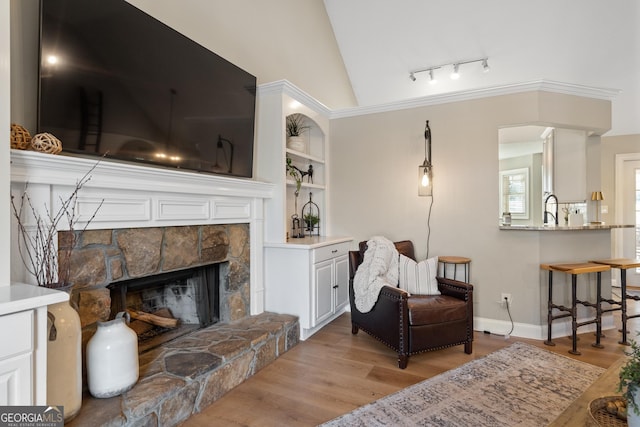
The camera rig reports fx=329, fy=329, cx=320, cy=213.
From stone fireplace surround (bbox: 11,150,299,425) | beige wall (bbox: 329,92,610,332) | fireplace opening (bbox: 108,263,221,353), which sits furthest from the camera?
beige wall (bbox: 329,92,610,332)

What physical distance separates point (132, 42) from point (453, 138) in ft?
9.51

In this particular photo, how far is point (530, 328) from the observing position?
122 inches

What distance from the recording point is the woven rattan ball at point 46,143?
1.49 metres

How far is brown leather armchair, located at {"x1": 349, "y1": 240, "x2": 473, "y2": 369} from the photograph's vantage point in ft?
8.15

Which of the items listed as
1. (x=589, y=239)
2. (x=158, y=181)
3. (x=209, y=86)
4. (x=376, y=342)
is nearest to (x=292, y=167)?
(x=209, y=86)

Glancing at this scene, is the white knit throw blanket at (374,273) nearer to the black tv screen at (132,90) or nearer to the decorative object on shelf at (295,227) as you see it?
the decorative object on shelf at (295,227)

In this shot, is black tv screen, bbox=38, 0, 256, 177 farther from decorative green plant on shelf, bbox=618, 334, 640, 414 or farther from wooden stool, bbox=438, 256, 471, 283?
decorative green plant on shelf, bbox=618, 334, 640, 414

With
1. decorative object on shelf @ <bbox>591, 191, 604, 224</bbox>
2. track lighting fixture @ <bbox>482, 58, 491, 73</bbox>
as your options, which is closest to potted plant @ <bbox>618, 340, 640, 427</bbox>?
decorative object on shelf @ <bbox>591, 191, 604, 224</bbox>

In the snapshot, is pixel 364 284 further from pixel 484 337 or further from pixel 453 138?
pixel 453 138

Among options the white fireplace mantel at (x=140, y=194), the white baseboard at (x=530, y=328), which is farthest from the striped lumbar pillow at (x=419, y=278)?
the white fireplace mantel at (x=140, y=194)

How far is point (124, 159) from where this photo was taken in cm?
192

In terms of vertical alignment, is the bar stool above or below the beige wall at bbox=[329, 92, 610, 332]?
below

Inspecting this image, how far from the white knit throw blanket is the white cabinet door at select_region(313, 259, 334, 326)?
301mm

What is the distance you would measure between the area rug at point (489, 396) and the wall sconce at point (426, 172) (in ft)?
5.51
